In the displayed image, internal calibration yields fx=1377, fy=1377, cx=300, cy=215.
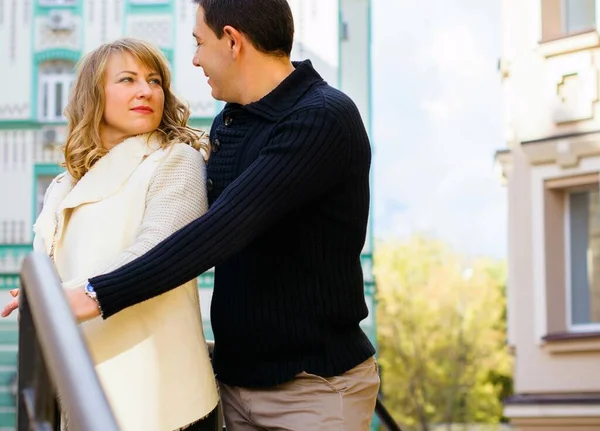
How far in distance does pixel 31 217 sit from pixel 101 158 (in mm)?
20559

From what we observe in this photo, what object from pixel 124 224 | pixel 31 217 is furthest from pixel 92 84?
pixel 31 217

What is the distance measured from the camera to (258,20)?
2.96 m

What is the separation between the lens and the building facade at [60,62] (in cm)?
2319

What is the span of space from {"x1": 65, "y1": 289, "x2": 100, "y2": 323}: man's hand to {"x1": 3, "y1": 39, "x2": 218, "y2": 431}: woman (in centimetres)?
6

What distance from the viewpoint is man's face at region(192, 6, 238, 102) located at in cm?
301

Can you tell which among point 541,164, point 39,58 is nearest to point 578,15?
point 541,164

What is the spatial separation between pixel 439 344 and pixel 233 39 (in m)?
40.0

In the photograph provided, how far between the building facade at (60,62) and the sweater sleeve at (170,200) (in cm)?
1985

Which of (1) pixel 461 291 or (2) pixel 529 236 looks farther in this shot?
(1) pixel 461 291

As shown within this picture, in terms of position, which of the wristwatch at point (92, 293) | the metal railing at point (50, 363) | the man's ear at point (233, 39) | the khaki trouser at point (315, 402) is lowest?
the khaki trouser at point (315, 402)

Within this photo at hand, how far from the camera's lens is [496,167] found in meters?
14.6

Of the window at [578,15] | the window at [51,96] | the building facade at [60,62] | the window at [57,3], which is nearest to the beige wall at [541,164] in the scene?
the window at [578,15]

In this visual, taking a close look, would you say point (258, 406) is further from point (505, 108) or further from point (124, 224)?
point (505, 108)

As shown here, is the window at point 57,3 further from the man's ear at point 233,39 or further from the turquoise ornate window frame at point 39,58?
the man's ear at point 233,39
